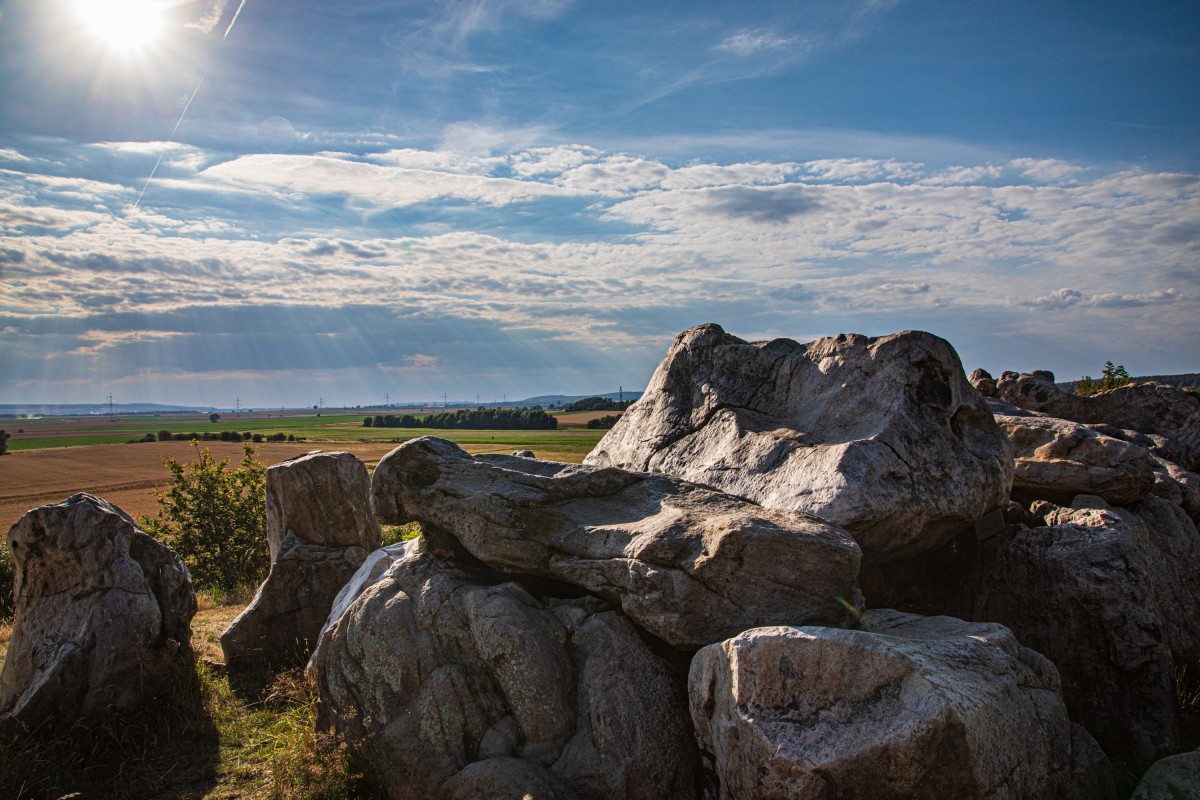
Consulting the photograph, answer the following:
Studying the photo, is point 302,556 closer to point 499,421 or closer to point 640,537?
point 640,537

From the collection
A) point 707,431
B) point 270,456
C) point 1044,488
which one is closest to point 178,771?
point 707,431

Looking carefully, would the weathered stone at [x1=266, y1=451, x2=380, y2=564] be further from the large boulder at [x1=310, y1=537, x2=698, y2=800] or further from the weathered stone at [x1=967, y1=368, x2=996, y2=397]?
the weathered stone at [x1=967, y1=368, x2=996, y2=397]

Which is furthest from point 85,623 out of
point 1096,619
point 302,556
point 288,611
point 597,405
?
point 597,405

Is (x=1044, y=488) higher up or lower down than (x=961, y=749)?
higher up

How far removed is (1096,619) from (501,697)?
8.09 metres

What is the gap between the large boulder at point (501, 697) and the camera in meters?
8.25

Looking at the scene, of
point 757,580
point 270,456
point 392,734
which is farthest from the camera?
point 270,456

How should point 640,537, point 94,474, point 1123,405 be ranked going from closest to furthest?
point 640,537
point 1123,405
point 94,474

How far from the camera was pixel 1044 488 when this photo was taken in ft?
44.5

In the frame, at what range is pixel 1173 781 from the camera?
7.80m

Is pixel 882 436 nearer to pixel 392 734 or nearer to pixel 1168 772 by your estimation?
pixel 1168 772

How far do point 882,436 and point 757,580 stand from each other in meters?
3.64

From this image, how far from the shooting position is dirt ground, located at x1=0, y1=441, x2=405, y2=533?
47888 mm

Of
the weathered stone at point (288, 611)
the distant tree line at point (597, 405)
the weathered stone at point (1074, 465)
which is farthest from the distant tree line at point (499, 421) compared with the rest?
the weathered stone at point (1074, 465)
